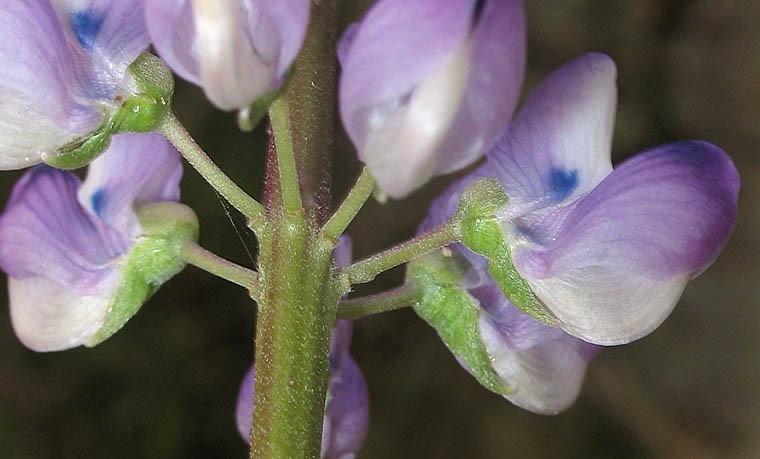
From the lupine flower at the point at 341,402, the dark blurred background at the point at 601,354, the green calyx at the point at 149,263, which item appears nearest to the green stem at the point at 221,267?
the green calyx at the point at 149,263

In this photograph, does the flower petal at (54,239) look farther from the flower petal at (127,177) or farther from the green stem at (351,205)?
the green stem at (351,205)

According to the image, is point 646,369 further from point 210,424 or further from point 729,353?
point 210,424

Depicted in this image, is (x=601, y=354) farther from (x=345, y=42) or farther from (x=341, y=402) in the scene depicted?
(x=345, y=42)

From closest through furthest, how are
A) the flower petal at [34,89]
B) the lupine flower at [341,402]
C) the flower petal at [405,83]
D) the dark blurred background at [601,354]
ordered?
the flower petal at [405,83] < the flower petal at [34,89] < the lupine flower at [341,402] < the dark blurred background at [601,354]

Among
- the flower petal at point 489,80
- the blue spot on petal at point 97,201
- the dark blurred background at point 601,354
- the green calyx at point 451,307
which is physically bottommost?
the dark blurred background at point 601,354

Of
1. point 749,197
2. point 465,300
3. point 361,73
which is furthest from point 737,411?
point 361,73

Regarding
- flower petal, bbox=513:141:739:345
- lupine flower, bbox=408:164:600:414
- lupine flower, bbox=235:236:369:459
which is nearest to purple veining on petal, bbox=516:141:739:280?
flower petal, bbox=513:141:739:345

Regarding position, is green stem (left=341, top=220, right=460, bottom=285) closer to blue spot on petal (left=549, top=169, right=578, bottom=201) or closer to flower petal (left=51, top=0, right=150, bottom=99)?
blue spot on petal (left=549, top=169, right=578, bottom=201)
